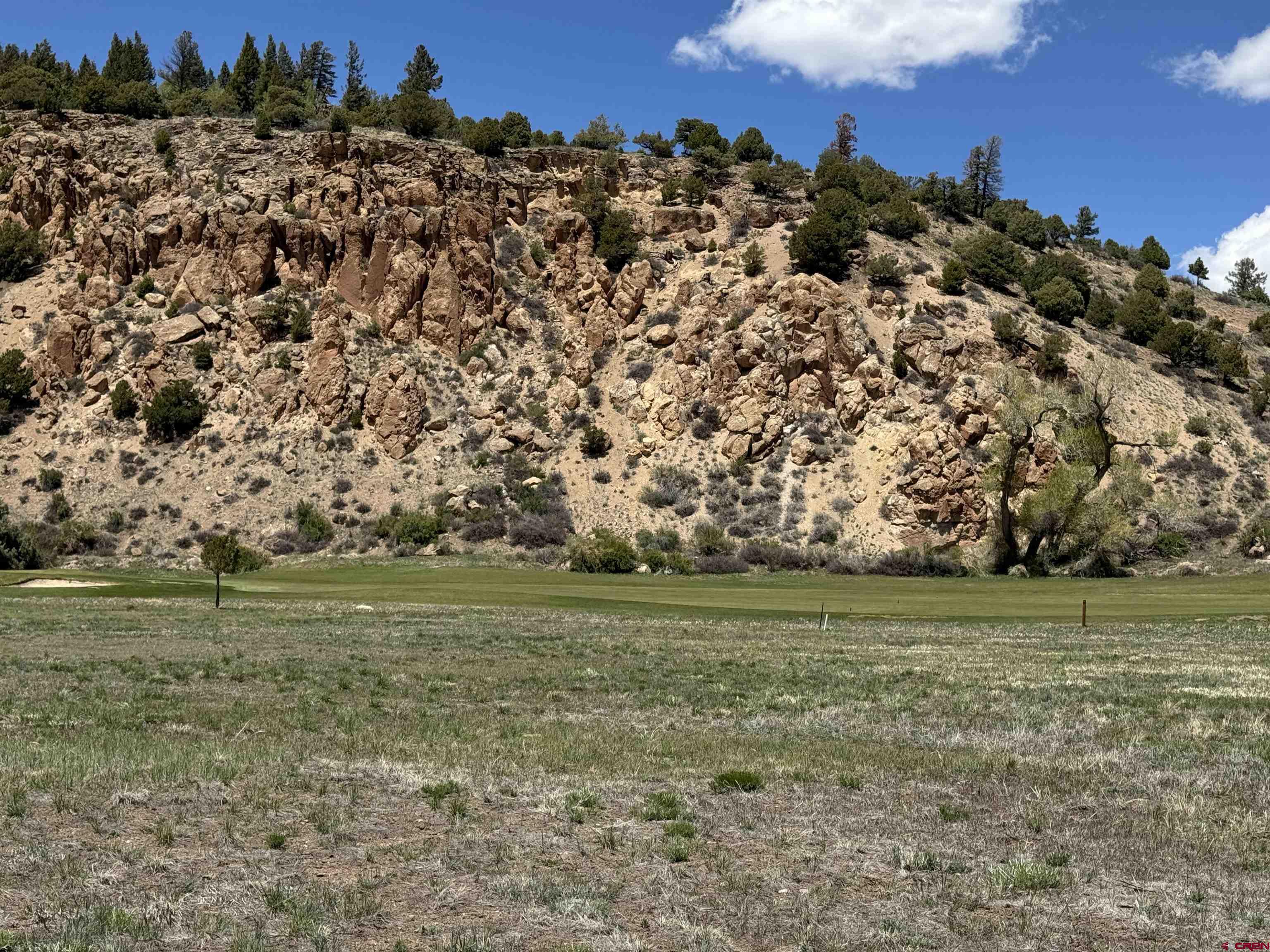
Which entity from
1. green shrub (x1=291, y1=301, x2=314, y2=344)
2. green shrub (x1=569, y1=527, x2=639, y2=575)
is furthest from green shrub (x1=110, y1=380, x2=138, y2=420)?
green shrub (x1=569, y1=527, x2=639, y2=575)

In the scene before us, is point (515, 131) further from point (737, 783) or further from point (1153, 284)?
point (737, 783)

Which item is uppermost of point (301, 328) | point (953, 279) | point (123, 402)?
point (953, 279)

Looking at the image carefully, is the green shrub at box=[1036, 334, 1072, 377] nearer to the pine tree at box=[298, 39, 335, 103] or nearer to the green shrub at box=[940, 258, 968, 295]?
the green shrub at box=[940, 258, 968, 295]

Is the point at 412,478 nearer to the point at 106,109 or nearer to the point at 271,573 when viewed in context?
the point at 271,573

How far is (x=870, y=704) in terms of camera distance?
1833 centimetres

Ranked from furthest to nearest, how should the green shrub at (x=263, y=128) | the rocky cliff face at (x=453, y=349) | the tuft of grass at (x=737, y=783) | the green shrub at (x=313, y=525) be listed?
the green shrub at (x=263, y=128) → the rocky cliff face at (x=453, y=349) → the green shrub at (x=313, y=525) → the tuft of grass at (x=737, y=783)

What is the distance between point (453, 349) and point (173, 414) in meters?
18.2

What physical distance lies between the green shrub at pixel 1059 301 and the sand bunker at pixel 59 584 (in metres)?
63.6

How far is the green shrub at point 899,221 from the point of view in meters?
85.4

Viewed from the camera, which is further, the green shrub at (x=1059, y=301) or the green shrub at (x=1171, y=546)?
the green shrub at (x=1059, y=301)

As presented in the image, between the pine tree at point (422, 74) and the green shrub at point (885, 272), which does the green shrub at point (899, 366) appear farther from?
the pine tree at point (422, 74)

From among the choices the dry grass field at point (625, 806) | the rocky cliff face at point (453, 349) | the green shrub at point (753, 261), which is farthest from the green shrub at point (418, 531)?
the dry grass field at point (625, 806)

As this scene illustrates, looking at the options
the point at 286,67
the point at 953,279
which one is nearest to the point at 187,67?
the point at 286,67

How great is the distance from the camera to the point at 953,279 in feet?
253
